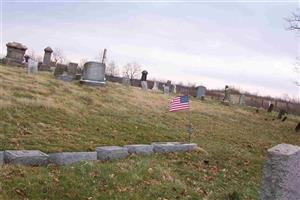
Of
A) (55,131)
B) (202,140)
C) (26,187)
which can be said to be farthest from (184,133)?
(26,187)

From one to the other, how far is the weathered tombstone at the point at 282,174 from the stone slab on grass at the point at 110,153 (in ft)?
13.7

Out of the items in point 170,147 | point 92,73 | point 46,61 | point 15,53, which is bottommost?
point 170,147

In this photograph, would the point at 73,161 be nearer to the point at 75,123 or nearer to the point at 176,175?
the point at 176,175

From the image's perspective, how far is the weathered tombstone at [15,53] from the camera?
27994 millimetres

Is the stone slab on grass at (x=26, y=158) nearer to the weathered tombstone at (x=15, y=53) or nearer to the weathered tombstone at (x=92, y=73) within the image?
the weathered tombstone at (x=92, y=73)

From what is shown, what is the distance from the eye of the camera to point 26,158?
781cm

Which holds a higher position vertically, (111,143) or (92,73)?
(92,73)

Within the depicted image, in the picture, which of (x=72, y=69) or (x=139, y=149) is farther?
(x=72, y=69)

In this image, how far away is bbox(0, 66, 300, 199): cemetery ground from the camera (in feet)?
24.1

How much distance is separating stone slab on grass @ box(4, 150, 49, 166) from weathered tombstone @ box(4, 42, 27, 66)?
21.2 meters

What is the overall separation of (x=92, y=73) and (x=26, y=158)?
15.5 m

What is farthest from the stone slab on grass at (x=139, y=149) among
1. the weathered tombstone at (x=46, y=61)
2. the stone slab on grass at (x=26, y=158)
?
the weathered tombstone at (x=46, y=61)

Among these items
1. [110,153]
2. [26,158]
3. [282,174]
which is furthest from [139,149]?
[282,174]

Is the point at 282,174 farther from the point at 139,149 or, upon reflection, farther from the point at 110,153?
the point at 139,149
